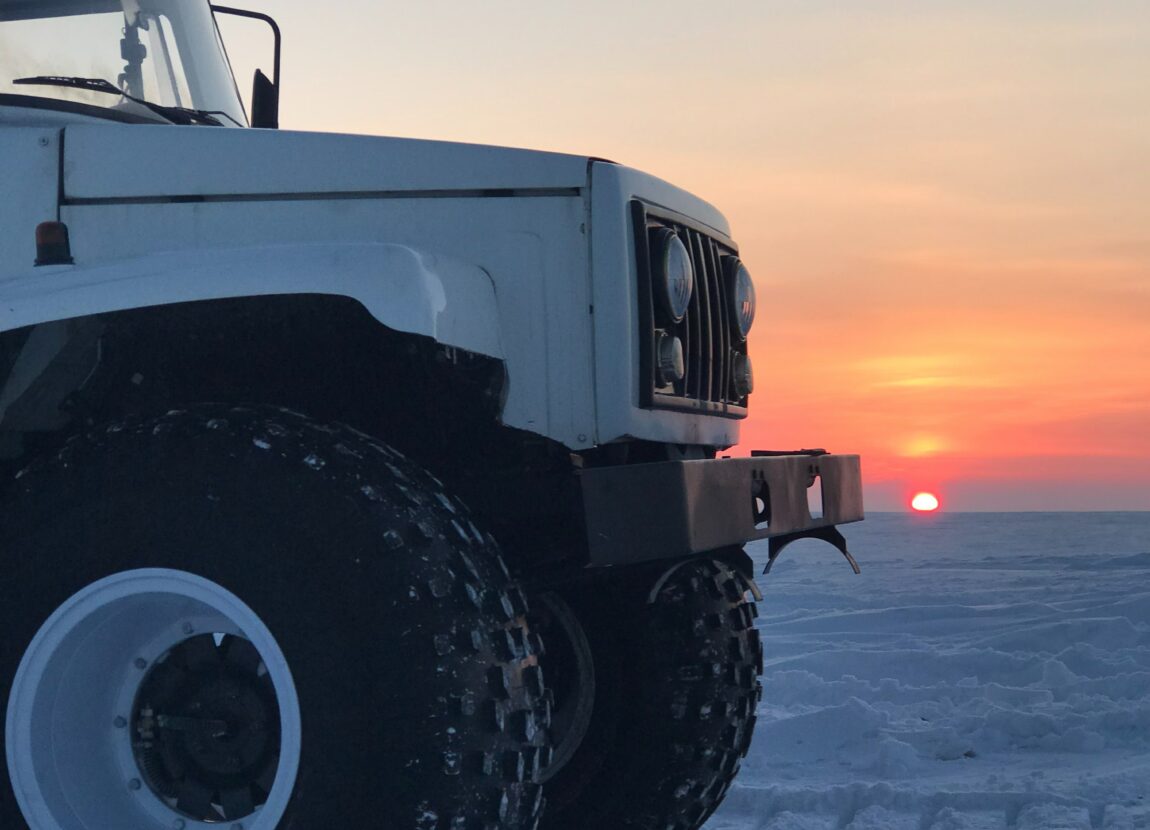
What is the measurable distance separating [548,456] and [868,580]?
21.3 m

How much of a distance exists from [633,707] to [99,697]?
194 centimetres

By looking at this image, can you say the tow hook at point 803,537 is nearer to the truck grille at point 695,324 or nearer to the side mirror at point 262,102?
the truck grille at point 695,324

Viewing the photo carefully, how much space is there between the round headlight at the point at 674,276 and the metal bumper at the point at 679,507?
43 centimetres

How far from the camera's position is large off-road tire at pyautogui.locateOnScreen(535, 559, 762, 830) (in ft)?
15.1

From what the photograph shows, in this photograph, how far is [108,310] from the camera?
313 centimetres

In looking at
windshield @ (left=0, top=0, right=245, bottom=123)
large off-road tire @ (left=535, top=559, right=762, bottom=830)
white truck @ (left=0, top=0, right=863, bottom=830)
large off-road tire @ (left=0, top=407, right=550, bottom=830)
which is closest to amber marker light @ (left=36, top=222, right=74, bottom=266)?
white truck @ (left=0, top=0, right=863, bottom=830)

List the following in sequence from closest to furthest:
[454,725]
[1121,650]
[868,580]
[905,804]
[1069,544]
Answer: [454,725]
[905,804]
[1121,650]
[868,580]
[1069,544]

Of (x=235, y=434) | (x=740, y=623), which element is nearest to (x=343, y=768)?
(x=235, y=434)

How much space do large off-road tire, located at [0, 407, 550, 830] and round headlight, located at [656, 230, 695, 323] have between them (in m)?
0.88

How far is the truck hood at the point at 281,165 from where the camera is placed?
Answer: 356 centimetres

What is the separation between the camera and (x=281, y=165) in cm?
359

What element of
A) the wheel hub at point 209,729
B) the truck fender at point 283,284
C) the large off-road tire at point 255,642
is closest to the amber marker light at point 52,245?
the truck fender at point 283,284

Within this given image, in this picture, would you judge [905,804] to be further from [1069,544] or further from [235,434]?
[1069,544]

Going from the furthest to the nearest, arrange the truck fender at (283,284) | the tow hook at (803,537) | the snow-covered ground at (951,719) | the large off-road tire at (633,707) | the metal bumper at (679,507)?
the snow-covered ground at (951,719) → the large off-road tire at (633,707) → the tow hook at (803,537) → the metal bumper at (679,507) → the truck fender at (283,284)
